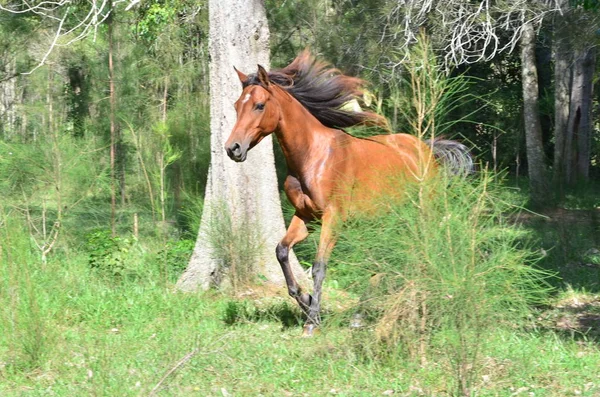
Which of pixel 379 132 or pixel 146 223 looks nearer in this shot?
pixel 379 132

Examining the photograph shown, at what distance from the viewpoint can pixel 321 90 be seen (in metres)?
7.96

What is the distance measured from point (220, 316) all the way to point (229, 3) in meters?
3.50

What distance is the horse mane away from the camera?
26.0 feet

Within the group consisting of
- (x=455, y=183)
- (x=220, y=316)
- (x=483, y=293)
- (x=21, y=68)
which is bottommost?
(x=220, y=316)

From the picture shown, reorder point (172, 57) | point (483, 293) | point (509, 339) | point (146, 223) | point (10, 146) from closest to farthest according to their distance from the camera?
point (483, 293) → point (509, 339) → point (10, 146) → point (146, 223) → point (172, 57)

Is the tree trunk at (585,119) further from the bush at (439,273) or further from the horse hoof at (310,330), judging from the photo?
the bush at (439,273)

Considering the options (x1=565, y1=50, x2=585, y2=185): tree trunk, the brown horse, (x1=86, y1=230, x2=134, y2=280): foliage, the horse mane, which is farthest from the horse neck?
(x1=565, y1=50, x2=585, y2=185): tree trunk

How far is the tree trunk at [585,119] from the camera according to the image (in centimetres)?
1880

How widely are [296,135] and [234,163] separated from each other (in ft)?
6.69

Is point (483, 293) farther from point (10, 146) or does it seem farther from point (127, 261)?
point (10, 146)

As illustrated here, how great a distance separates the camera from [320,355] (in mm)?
6281

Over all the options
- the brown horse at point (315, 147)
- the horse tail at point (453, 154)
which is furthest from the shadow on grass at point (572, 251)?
the brown horse at point (315, 147)

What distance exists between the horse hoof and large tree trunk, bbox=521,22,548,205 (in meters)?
10.0

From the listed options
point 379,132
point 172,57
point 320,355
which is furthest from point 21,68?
point 320,355
